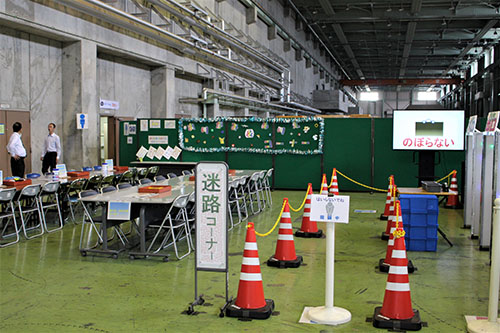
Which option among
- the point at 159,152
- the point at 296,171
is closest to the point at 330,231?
the point at 296,171

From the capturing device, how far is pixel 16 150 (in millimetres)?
10023

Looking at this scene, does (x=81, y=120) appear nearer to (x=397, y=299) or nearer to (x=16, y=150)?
(x=16, y=150)

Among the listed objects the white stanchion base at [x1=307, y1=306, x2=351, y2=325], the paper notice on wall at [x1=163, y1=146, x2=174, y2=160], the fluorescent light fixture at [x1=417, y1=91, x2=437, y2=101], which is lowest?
the white stanchion base at [x1=307, y1=306, x2=351, y2=325]

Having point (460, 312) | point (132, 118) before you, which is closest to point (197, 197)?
point (460, 312)

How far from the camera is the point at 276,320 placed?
163 inches

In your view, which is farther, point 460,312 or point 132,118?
point 132,118

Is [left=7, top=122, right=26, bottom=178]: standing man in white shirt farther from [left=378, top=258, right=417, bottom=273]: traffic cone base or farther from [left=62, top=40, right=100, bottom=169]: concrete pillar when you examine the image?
[left=378, top=258, right=417, bottom=273]: traffic cone base

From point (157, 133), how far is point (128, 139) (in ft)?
3.02

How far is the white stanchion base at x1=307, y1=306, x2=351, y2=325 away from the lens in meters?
4.04

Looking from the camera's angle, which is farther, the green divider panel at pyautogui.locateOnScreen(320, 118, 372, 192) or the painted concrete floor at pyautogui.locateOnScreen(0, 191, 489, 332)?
the green divider panel at pyautogui.locateOnScreen(320, 118, 372, 192)

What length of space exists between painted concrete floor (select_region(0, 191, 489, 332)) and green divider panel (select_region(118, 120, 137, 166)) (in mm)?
7316

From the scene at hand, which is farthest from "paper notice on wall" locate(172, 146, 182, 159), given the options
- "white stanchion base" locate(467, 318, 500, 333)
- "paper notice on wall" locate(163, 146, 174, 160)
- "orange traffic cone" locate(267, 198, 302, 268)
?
"white stanchion base" locate(467, 318, 500, 333)

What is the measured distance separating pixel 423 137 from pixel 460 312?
5129 mm

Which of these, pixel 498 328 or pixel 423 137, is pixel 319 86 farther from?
pixel 498 328
